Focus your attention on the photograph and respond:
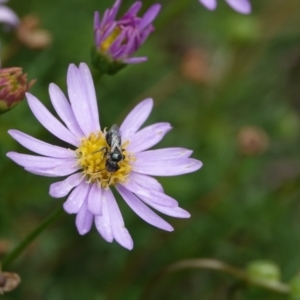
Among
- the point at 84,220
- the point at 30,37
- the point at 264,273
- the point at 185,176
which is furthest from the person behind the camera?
the point at 185,176

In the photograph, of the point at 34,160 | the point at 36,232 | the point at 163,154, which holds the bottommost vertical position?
the point at 36,232

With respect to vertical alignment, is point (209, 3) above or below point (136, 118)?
above

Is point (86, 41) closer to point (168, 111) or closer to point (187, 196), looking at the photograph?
Answer: point (168, 111)

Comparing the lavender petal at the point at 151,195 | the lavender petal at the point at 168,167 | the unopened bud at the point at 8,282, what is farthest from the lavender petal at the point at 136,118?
the unopened bud at the point at 8,282

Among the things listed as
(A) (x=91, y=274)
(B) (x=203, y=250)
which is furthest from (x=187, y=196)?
(A) (x=91, y=274)

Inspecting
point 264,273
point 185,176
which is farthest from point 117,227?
point 185,176

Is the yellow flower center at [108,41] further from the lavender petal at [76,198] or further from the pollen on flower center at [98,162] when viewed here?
the lavender petal at [76,198]

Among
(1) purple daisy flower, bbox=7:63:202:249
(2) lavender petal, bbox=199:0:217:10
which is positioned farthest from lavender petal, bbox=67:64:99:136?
(2) lavender petal, bbox=199:0:217:10

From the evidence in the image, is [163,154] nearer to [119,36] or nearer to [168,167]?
[168,167]
